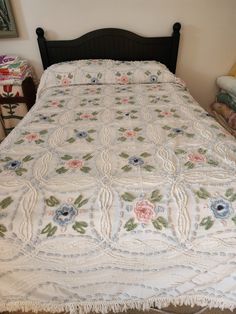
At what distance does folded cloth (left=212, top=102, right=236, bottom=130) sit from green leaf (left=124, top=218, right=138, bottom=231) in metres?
1.95

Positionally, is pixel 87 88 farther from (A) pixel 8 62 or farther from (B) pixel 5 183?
(B) pixel 5 183

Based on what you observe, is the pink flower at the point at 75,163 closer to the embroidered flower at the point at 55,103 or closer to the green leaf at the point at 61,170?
the green leaf at the point at 61,170

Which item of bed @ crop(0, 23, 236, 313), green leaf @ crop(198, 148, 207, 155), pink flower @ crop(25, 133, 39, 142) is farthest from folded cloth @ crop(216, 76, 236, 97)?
pink flower @ crop(25, 133, 39, 142)

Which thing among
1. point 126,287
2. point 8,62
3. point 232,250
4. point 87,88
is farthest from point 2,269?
point 8,62

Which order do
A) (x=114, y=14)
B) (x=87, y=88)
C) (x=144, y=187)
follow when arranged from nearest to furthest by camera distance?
(x=144, y=187)
(x=87, y=88)
(x=114, y=14)

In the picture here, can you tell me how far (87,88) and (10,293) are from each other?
161cm

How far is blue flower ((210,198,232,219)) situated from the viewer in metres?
0.80

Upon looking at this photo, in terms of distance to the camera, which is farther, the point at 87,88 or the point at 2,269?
the point at 87,88

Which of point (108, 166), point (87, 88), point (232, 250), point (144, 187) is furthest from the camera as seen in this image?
point (87, 88)

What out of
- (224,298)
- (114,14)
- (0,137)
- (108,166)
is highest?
(114,14)

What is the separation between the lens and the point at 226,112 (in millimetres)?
2438

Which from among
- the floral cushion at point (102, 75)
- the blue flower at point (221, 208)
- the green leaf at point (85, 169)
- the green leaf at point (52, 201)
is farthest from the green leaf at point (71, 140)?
the floral cushion at point (102, 75)

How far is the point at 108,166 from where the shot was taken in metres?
1.02

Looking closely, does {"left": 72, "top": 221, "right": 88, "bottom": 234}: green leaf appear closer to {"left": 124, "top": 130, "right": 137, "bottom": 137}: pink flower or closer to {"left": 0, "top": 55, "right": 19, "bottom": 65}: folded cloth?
{"left": 124, "top": 130, "right": 137, "bottom": 137}: pink flower
